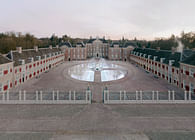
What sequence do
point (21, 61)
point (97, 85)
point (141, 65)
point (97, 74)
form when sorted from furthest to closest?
1. point (141, 65)
2. point (97, 74)
3. point (21, 61)
4. point (97, 85)

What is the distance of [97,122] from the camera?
13.6 metres

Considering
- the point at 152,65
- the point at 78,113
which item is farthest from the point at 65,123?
the point at 152,65

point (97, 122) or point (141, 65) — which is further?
point (141, 65)

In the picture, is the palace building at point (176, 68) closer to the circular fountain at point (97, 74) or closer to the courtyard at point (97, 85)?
the courtyard at point (97, 85)

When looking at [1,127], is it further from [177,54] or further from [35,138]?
[177,54]

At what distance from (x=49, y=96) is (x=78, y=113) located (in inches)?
295

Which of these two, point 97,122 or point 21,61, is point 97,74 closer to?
point 21,61

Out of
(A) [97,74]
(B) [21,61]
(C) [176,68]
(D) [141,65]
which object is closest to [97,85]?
(A) [97,74]

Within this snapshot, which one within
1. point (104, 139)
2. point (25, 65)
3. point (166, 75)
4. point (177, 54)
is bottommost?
point (104, 139)

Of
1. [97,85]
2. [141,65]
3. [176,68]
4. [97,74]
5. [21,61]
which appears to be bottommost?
[97,85]

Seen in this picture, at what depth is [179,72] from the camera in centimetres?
2608

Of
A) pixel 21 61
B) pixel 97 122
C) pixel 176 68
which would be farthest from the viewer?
pixel 21 61

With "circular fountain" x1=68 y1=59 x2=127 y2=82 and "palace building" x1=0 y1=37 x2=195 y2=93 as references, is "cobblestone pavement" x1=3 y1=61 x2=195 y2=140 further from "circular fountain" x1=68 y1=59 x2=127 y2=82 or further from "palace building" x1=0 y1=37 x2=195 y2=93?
"circular fountain" x1=68 y1=59 x2=127 y2=82

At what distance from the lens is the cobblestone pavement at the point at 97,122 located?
11469mm
